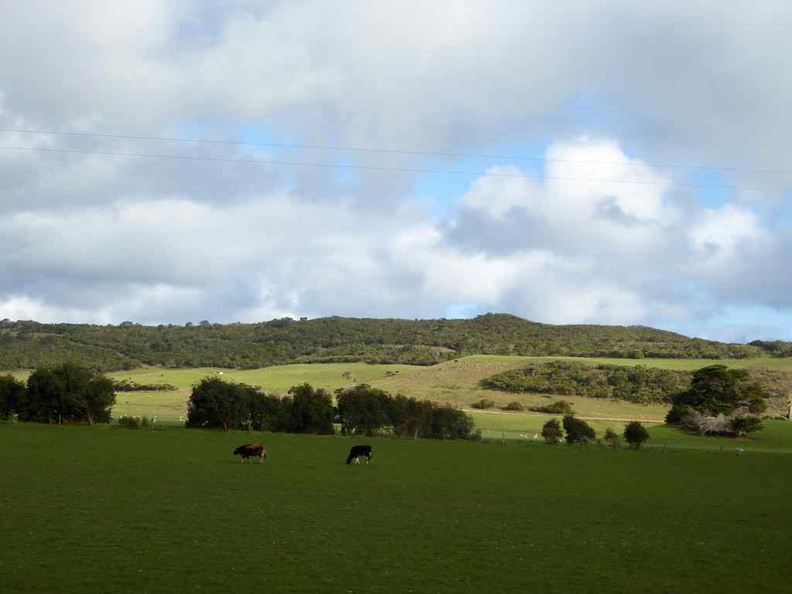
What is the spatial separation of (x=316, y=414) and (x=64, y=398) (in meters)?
18.8

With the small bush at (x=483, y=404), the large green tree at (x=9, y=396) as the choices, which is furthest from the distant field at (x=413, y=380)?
the large green tree at (x=9, y=396)

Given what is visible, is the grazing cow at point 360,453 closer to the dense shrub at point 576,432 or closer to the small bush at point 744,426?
the dense shrub at point 576,432

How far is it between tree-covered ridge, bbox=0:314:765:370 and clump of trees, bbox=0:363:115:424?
6666cm

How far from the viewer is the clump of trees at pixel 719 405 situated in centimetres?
7938

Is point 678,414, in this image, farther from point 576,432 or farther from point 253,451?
point 253,451

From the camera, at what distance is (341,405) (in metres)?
70.4

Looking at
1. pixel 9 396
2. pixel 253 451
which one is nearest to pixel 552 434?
pixel 253 451

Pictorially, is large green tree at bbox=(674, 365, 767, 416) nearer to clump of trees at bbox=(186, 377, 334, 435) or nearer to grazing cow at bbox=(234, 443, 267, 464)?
clump of trees at bbox=(186, 377, 334, 435)

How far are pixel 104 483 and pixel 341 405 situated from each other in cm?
4371

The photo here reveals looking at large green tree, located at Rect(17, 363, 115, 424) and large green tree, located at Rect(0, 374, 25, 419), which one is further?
large green tree, located at Rect(0, 374, 25, 419)

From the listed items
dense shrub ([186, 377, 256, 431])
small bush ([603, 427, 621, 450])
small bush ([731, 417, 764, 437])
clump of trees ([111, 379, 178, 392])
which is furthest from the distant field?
small bush ([603, 427, 621, 450])

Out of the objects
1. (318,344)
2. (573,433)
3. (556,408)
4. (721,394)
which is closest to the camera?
(573,433)

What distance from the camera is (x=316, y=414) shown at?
69688mm

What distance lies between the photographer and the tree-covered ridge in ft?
490
